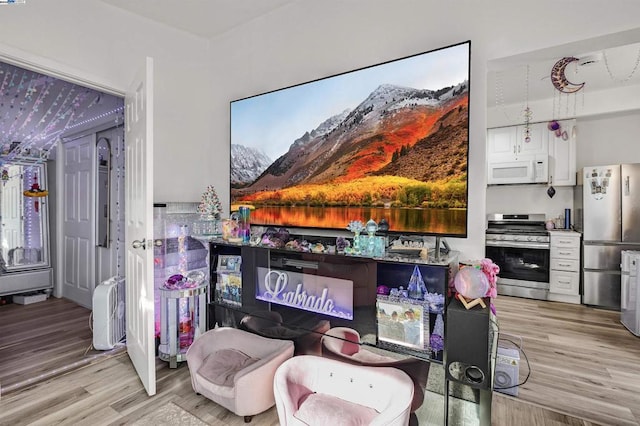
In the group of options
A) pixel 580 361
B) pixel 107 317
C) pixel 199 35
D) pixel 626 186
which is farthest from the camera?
pixel 626 186

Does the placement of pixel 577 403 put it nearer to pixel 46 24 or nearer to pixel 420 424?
pixel 420 424

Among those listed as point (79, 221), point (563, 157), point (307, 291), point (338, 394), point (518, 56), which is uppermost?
point (518, 56)

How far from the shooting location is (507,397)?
6.78 ft

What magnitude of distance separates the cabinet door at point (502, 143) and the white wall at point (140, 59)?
4256 millimetres

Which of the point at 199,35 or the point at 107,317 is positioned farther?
the point at 199,35

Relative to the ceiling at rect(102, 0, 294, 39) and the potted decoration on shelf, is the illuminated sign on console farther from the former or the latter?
the ceiling at rect(102, 0, 294, 39)

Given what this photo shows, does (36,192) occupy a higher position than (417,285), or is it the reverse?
(36,192)

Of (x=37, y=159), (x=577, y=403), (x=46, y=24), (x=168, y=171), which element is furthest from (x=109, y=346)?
(x=577, y=403)

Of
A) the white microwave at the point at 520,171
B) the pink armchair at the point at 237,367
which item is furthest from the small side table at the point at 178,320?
the white microwave at the point at 520,171

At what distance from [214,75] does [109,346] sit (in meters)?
2.76

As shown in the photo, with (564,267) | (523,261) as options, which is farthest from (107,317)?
(564,267)

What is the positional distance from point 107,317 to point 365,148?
8.70 ft

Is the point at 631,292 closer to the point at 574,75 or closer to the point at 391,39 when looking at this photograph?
the point at 574,75

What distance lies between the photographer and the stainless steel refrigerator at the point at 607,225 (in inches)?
151
